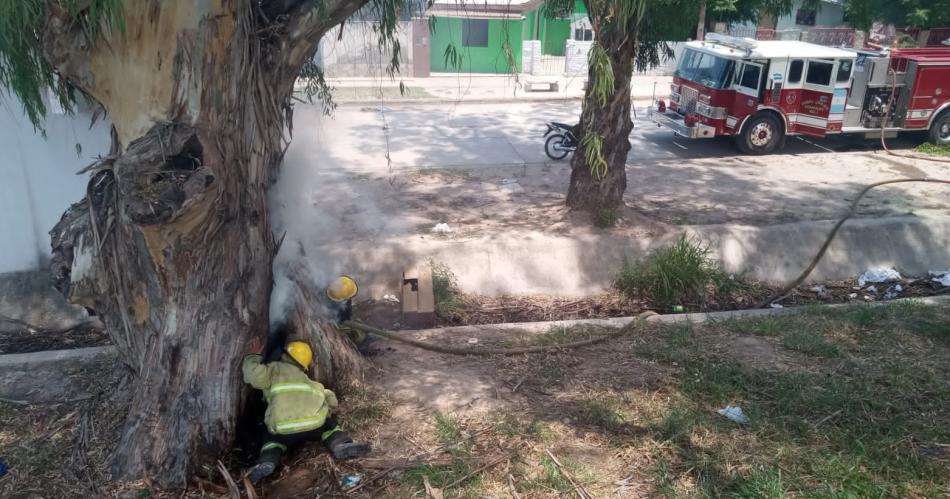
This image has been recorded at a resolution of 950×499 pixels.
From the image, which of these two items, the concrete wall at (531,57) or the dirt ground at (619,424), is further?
the concrete wall at (531,57)

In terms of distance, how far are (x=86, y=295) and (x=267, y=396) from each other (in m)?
1.16

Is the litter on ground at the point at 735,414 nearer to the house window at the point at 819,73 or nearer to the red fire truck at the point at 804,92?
the red fire truck at the point at 804,92

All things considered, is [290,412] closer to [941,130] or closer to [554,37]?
→ [941,130]

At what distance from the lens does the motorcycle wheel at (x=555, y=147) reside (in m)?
11.8

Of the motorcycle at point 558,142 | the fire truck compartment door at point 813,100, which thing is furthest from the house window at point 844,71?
the motorcycle at point 558,142

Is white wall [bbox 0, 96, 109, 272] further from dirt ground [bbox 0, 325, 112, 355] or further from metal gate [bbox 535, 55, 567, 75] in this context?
metal gate [bbox 535, 55, 567, 75]

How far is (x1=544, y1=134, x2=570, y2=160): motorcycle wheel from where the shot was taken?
11781 mm

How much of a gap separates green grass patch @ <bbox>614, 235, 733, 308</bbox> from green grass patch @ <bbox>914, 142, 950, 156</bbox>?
8454 millimetres

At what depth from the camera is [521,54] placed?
23953 millimetres

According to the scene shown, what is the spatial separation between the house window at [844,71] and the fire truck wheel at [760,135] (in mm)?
1213

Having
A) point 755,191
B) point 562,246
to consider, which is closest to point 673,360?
point 562,246

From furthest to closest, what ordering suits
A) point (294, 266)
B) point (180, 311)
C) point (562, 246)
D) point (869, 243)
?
point (869, 243)
point (562, 246)
point (294, 266)
point (180, 311)

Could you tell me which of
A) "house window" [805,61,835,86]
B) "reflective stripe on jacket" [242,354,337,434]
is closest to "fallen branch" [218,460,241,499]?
"reflective stripe on jacket" [242,354,337,434]

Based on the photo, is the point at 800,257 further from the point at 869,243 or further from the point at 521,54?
the point at 521,54
